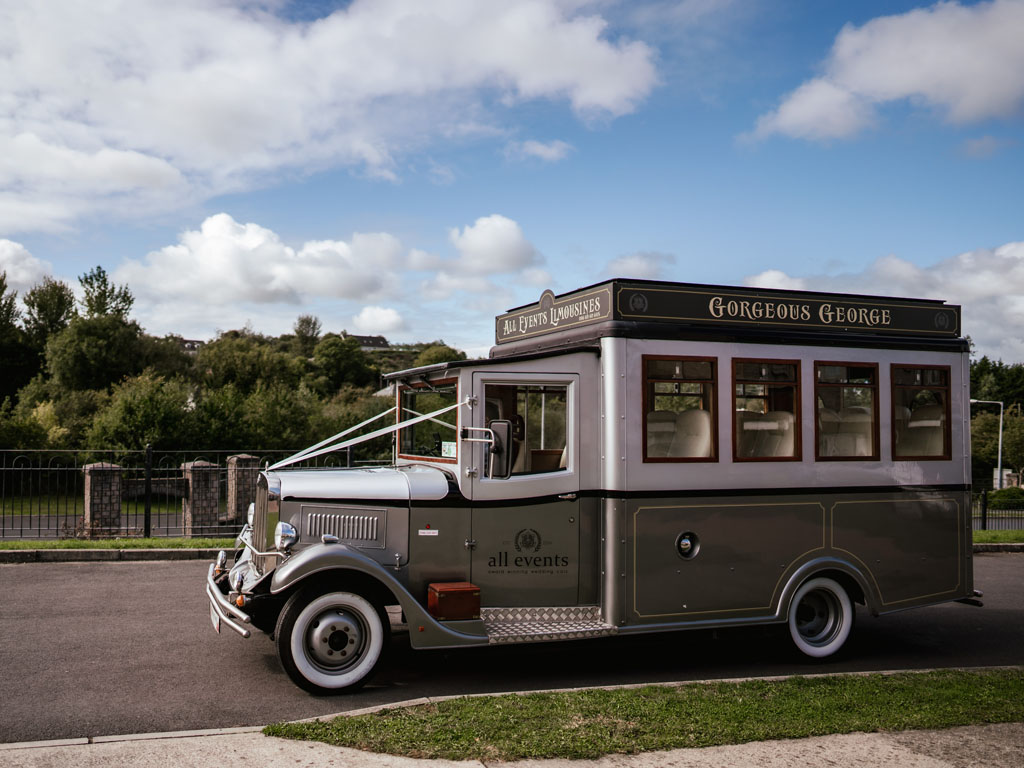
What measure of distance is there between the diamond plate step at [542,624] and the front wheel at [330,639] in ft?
3.04

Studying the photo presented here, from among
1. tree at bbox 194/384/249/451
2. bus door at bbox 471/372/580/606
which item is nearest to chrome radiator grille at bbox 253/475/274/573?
bus door at bbox 471/372/580/606

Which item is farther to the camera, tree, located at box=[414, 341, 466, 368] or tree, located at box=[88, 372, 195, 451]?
tree, located at box=[414, 341, 466, 368]

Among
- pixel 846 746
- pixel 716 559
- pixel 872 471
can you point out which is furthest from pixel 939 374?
pixel 846 746

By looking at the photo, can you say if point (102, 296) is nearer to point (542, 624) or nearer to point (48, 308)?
point (48, 308)

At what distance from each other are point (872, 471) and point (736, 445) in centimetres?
163

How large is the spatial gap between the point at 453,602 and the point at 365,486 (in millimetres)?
1207

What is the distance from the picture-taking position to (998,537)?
17859mm

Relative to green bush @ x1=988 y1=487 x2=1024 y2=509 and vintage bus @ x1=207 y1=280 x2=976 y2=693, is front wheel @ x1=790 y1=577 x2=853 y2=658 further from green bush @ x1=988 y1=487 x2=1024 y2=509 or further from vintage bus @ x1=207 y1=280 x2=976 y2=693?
green bush @ x1=988 y1=487 x2=1024 y2=509

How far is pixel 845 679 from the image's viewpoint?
7.21 metres

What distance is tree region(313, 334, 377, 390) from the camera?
271 ft

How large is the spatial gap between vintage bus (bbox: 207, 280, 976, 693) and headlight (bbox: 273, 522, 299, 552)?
1.1 inches

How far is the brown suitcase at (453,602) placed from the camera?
7.01 meters

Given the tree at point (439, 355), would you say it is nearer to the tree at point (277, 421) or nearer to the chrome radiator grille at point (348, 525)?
the tree at point (277, 421)

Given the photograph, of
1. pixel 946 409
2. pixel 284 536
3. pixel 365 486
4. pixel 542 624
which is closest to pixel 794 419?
pixel 946 409
